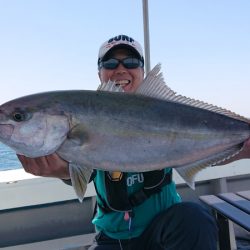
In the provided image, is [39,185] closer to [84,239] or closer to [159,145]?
[84,239]

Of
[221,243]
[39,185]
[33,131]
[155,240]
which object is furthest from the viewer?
[39,185]

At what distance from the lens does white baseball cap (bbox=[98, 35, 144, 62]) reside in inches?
155

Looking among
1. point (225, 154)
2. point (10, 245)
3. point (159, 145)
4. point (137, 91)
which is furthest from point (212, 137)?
point (10, 245)

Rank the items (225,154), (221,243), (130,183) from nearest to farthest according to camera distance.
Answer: (225,154)
(130,183)
(221,243)

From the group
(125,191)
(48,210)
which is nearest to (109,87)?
(125,191)

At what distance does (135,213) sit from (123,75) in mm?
1349

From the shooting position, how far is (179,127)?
2652 millimetres

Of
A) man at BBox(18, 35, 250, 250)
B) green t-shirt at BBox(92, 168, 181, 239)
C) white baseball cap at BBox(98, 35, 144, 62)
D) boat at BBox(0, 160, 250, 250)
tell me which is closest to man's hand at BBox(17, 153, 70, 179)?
man at BBox(18, 35, 250, 250)

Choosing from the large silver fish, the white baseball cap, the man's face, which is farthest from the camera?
the white baseball cap

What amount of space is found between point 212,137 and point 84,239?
3034 millimetres

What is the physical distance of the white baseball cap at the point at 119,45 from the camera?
394 centimetres

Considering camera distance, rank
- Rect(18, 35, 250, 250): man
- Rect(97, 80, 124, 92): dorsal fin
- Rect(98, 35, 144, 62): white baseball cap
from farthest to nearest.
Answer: Rect(98, 35, 144, 62): white baseball cap < Rect(18, 35, 250, 250): man < Rect(97, 80, 124, 92): dorsal fin

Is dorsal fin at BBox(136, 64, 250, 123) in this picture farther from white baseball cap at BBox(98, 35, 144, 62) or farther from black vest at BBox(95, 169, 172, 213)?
white baseball cap at BBox(98, 35, 144, 62)

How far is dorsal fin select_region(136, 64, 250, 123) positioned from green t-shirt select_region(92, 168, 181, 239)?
0.88 m
